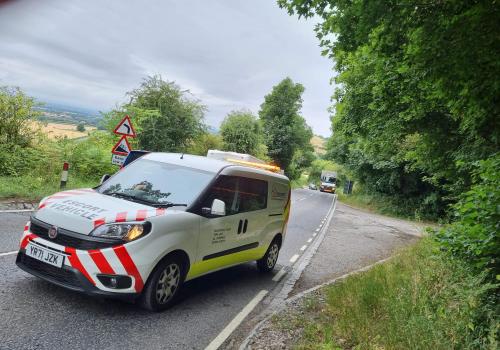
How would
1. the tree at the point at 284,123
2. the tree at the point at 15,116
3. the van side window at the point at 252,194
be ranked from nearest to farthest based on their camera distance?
the van side window at the point at 252,194 < the tree at the point at 15,116 < the tree at the point at 284,123

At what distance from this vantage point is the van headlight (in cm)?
461

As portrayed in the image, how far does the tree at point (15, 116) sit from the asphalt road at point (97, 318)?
8.18m

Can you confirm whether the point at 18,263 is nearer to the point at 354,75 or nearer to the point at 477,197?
the point at 477,197

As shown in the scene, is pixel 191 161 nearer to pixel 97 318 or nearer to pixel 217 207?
pixel 217 207

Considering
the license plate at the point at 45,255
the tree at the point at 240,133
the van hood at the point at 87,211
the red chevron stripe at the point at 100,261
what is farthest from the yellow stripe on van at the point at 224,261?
the tree at the point at 240,133

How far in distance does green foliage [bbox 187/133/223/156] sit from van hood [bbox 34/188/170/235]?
2060 centimetres

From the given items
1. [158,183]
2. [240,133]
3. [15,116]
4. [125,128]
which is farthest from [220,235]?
[240,133]

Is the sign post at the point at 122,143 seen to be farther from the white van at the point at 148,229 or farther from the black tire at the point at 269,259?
the black tire at the point at 269,259

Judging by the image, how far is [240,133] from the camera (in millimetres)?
A: 38500

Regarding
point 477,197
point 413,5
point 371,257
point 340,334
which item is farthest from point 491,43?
point 371,257

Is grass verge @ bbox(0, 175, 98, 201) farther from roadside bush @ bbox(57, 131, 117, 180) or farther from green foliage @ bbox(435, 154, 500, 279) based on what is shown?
green foliage @ bbox(435, 154, 500, 279)

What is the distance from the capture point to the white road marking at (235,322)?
4524mm

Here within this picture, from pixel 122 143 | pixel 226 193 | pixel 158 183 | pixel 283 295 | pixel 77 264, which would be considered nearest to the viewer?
pixel 77 264

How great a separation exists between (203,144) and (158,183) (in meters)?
22.9
